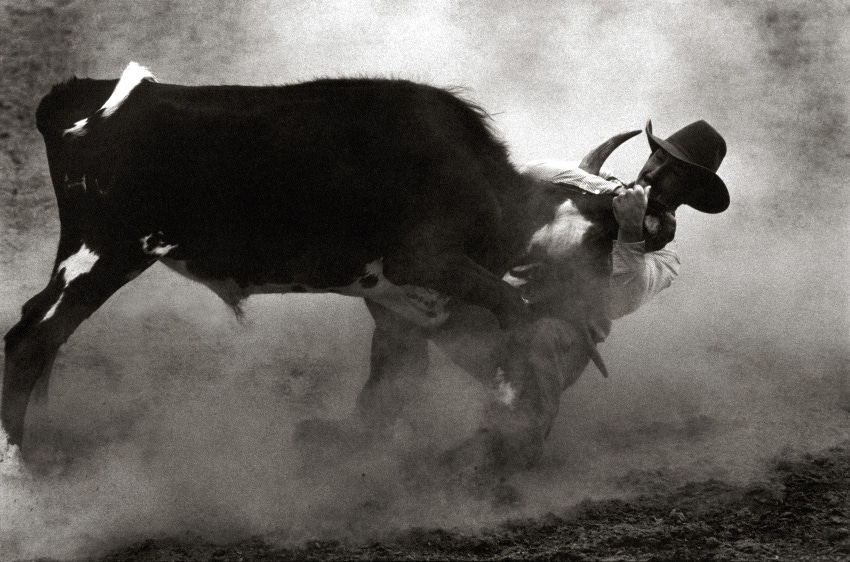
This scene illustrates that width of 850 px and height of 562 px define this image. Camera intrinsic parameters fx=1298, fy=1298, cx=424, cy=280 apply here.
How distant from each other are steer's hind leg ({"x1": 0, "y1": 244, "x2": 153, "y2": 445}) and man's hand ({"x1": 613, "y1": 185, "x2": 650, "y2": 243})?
1732mm

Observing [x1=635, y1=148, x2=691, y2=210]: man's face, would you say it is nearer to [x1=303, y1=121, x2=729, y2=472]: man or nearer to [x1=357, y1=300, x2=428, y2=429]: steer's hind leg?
[x1=303, y1=121, x2=729, y2=472]: man

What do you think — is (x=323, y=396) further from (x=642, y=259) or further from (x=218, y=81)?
(x=218, y=81)

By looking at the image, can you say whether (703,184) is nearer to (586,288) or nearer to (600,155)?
(600,155)

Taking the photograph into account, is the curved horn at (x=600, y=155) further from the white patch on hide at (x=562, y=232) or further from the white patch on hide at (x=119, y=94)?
the white patch on hide at (x=119, y=94)

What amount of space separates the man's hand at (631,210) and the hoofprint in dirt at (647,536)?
95cm

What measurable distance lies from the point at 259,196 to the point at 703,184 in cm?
173

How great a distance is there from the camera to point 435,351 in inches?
224

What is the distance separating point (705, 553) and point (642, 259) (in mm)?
1253

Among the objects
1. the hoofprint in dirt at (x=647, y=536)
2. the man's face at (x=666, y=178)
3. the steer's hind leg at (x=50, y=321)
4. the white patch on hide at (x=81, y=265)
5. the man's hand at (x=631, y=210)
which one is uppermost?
the man's face at (x=666, y=178)

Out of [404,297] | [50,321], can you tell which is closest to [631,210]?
[404,297]

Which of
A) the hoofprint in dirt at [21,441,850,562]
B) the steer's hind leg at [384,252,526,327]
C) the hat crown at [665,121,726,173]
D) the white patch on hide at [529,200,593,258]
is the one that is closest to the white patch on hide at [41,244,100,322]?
the hoofprint in dirt at [21,441,850,562]

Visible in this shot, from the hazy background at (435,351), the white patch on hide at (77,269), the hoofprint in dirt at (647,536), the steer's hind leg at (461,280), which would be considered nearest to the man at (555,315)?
the steer's hind leg at (461,280)

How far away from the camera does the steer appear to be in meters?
4.34

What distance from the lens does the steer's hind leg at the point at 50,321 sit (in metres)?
4.32
